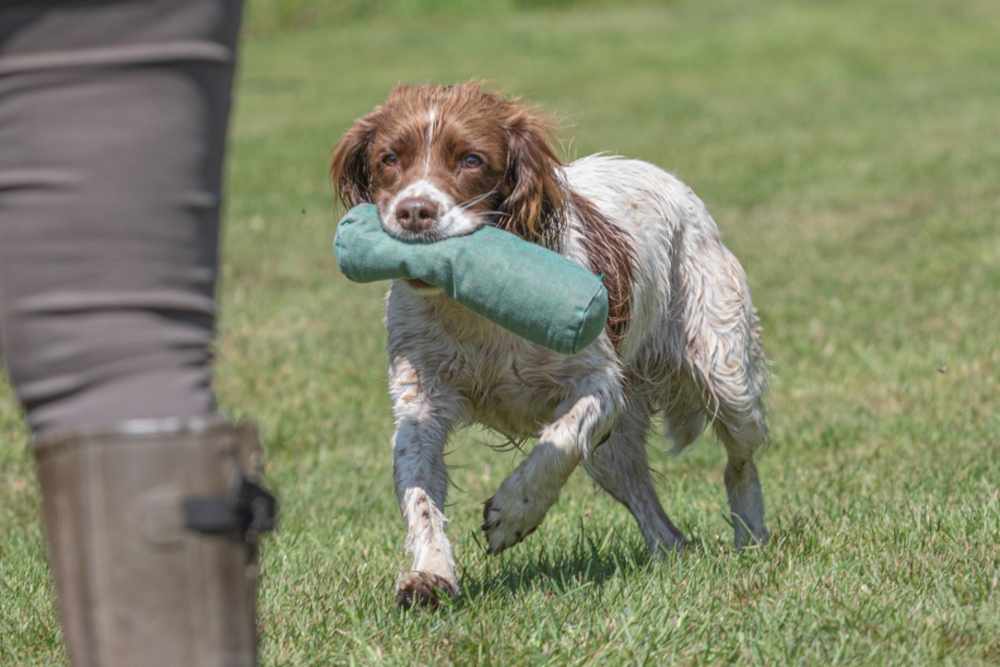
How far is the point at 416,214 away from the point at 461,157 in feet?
1.35

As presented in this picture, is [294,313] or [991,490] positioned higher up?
[991,490]

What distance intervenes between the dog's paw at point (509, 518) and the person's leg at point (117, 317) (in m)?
1.91

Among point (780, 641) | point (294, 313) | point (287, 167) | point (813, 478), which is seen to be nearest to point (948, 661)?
point (780, 641)

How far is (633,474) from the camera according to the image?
5.38m

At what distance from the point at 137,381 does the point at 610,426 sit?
2.50 metres

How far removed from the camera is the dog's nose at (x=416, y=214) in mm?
4039

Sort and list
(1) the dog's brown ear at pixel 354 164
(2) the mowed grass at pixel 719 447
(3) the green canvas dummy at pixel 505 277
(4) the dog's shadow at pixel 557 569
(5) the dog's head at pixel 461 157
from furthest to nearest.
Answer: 1. (1) the dog's brown ear at pixel 354 164
2. (5) the dog's head at pixel 461 157
3. (4) the dog's shadow at pixel 557 569
4. (3) the green canvas dummy at pixel 505 277
5. (2) the mowed grass at pixel 719 447

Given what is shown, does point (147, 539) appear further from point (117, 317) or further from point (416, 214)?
point (416, 214)

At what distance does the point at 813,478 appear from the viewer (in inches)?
235

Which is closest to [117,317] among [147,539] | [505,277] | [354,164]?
[147,539]

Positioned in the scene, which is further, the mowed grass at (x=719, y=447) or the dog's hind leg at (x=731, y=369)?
the dog's hind leg at (x=731, y=369)

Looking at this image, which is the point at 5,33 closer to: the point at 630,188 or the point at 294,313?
the point at 630,188

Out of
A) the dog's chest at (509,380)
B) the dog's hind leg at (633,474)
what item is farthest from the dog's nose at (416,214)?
the dog's hind leg at (633,474)

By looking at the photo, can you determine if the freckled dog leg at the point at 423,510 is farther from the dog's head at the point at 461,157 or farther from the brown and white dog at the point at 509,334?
the dog's head at the point at 461,157
